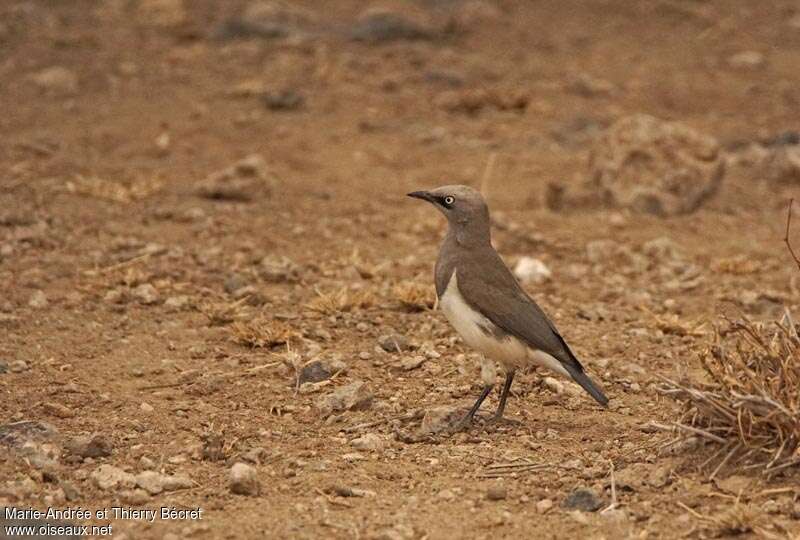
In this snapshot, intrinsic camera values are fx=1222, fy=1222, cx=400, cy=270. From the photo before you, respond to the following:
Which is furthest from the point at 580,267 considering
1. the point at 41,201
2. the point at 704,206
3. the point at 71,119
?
the point at 71,119

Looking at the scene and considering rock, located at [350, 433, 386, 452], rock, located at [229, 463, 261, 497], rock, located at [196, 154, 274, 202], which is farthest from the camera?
rock, located at [196, 154, 274, 202]

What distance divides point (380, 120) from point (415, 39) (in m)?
2.67

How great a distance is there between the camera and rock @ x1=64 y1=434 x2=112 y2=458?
5473 mm

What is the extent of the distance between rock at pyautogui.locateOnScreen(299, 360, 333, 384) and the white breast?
2.71 ft

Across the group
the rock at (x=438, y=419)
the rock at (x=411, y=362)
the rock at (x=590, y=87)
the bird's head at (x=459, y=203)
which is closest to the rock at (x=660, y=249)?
the rock at (x=411, y=362)

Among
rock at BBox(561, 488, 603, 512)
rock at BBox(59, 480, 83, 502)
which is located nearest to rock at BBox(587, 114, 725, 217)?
rock at BBox(561, 488, 603, 512)

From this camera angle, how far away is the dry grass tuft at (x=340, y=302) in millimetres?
7508

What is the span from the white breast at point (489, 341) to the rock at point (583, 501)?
A: 89 centimetres

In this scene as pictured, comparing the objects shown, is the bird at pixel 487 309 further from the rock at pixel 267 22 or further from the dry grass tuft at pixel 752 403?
the rock at pixel 267 22

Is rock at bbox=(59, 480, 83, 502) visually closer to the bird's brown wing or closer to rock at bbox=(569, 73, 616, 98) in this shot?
the bird's brown wing

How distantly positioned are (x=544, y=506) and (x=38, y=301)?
380cm

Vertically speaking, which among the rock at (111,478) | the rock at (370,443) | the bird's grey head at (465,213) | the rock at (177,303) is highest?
the bird's grey head at (465,213)

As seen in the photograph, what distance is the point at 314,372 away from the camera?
6527mm

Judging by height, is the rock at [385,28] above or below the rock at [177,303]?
above
